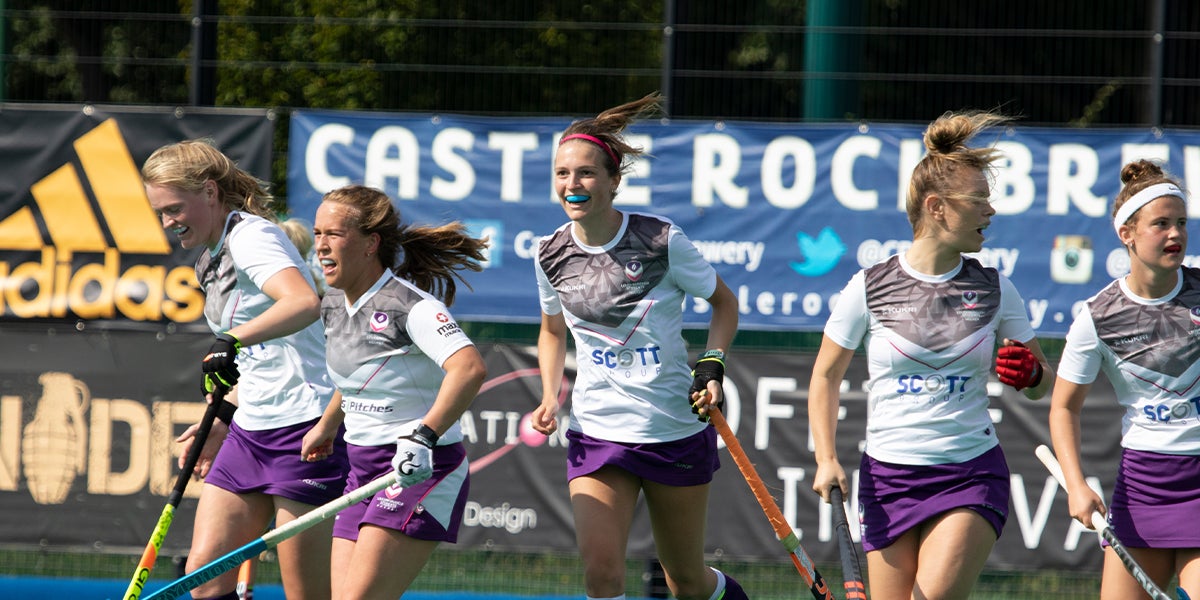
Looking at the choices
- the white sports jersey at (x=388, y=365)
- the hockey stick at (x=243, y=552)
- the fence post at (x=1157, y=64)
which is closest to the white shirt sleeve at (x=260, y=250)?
the white sports jersey at (x=388, y=365)

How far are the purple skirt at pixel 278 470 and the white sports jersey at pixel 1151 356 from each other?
99.6 inches

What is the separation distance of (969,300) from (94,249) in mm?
5348

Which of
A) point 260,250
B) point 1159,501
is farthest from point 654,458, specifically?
point 1159,501

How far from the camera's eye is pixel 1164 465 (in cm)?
473

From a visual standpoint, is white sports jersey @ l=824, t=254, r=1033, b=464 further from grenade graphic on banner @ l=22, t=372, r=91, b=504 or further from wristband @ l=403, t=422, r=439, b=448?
grenade graphic on banner @ l=22, t=372, r=91, b=504

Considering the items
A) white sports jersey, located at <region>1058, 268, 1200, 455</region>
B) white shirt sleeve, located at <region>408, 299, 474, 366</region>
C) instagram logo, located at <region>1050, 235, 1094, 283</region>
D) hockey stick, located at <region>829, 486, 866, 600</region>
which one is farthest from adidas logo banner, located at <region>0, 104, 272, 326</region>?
white sports jersey, located at <region>1058, 268, 1200, 455</region>

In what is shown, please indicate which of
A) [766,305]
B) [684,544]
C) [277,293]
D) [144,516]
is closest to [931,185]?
[684,544]

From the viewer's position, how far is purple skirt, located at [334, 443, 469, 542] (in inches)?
177

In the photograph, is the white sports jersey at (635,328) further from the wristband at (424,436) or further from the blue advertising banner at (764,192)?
the blue advertising banner at (764,192)

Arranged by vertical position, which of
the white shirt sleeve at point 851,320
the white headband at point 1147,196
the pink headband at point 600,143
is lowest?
the white shirt sleeve at point 851,320

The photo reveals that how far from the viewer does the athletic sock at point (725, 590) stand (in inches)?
208

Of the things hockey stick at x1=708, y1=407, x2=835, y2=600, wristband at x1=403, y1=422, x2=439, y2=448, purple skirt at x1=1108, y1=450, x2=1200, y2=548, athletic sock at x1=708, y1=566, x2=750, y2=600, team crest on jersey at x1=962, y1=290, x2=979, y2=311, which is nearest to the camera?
wristband at x1=403, y1=422, x2=439, y2=448

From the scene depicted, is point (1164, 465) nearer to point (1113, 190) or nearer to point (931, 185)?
point (931, 185)

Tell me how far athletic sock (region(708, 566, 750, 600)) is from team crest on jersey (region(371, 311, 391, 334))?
1585 mm
